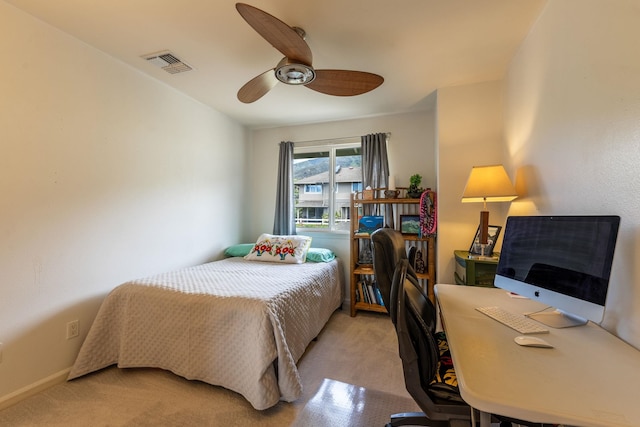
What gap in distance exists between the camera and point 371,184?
3.28 m

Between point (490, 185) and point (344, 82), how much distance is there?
4.08 feet

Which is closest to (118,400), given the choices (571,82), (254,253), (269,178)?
(254,253)

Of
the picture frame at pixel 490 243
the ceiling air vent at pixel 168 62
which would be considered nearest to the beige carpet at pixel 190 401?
the picture frame at pixel 490 243

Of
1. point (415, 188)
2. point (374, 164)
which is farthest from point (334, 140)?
point (415, 188)

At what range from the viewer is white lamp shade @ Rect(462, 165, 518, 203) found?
6.16ft

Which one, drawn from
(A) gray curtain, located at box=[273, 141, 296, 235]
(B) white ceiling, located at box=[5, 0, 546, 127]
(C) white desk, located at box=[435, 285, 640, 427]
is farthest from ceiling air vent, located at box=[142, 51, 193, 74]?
(C) white desk, located at box=[435, 285, 640, 427]

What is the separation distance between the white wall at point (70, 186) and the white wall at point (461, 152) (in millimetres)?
2598

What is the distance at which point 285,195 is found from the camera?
12.0ft

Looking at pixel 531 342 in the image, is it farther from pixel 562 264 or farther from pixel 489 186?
pixel 489 186

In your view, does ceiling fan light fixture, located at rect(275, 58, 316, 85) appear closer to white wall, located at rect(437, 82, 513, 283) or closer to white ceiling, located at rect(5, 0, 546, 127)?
white ceiling, located at rect(5, 0, 546, 127)

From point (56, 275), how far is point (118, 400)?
92 cm

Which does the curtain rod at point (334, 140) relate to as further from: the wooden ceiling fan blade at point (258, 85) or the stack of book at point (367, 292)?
the stack of book at point (367, 292)

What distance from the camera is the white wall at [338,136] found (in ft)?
10.6

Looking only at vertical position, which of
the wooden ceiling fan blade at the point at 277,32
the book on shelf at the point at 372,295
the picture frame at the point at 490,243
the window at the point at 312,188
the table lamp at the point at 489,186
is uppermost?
the wooden ceiling fan blade at the point at 277,32
